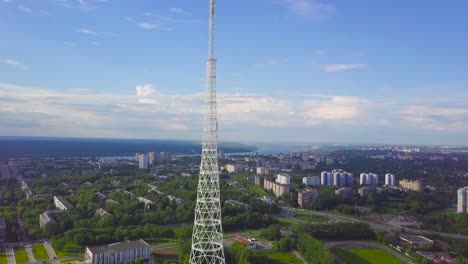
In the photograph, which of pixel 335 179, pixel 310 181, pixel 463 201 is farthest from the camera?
pixel 335 179

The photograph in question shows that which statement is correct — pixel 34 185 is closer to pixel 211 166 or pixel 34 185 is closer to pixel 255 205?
pixel 255 205

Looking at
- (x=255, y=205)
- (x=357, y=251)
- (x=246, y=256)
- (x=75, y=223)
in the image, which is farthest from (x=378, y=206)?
(x=75, y=223)

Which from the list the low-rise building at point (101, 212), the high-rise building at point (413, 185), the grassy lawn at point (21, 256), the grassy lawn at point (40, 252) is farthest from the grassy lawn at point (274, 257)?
the high-rise building at point (413, 185)

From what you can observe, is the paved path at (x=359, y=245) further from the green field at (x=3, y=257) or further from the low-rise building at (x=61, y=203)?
the low-rise building at (x=61, y=203)

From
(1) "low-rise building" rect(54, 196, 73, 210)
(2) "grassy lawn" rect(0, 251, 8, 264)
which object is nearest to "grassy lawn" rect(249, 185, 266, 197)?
(1) "low-rise building" rect(54, 196, 73, 210)

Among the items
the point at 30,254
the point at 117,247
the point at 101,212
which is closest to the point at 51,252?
the point at 30,254

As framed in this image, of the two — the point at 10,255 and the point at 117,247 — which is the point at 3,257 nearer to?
the point at 10,255

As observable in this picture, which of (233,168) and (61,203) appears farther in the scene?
(233,168)
